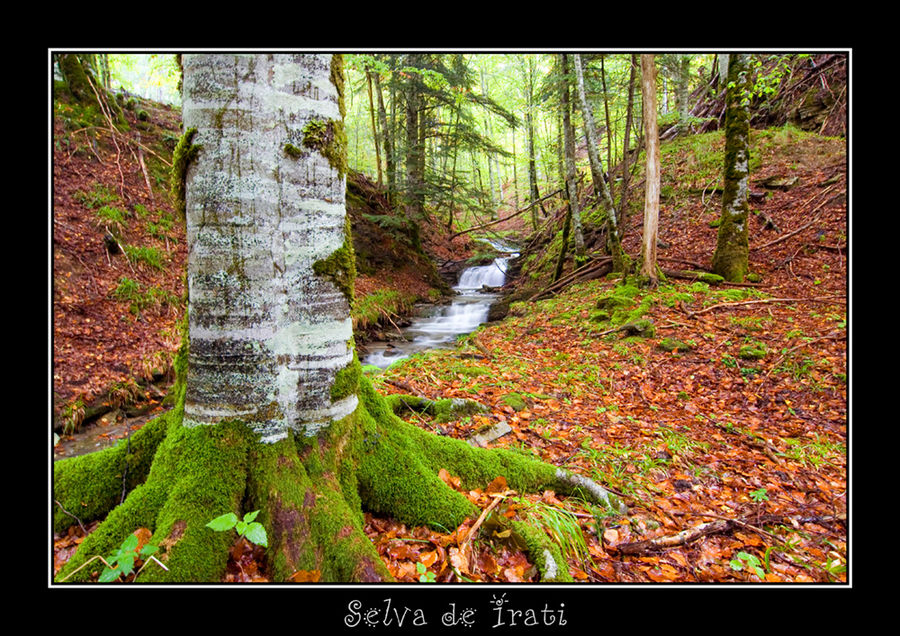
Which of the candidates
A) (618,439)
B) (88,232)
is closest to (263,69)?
(618,439)

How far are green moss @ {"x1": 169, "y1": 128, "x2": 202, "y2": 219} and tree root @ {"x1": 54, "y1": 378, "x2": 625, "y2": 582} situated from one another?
118 centimetres

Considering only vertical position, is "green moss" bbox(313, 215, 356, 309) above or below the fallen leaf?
above

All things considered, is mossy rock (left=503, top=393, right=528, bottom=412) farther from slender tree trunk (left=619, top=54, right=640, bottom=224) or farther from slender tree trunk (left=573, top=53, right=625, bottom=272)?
slender tree trunk (left=619, top=54, right=640, bottom=224)

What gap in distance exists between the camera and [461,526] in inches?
93.1

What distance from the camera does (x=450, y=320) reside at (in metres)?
12.1

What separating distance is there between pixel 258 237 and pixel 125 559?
149cm

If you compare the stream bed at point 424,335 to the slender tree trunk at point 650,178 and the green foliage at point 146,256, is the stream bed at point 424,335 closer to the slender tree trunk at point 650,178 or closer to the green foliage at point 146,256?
the green foliage at point 146,256

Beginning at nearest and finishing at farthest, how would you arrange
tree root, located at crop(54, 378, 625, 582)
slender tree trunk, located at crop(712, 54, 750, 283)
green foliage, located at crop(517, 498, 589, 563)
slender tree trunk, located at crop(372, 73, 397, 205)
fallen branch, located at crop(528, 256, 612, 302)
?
tree root, located at crop(54, 378, 625, 582) < green foliage, located at crop(517, 498, 589, 563) < slender tree trunk, located at crop(712, 54, 750, 283) < fallen branch, located at crop(528, 256, 612, 302) < slender tree trunk, located at crop(372, 73, 397, 205)

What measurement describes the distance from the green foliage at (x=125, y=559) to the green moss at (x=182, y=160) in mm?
1524

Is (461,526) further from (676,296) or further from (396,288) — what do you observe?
(396,288)

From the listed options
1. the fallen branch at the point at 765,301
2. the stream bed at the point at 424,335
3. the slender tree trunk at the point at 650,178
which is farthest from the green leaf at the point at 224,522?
the slender tree trunk at the point at 650,178

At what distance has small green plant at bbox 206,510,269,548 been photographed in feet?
5.74

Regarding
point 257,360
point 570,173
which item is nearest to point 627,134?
point 570,173

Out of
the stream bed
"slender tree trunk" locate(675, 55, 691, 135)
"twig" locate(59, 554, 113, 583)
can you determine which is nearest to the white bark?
"twig" locate(59, 554, 113, 583)
